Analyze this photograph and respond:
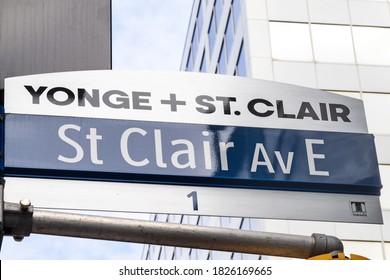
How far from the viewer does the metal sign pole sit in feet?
12.2

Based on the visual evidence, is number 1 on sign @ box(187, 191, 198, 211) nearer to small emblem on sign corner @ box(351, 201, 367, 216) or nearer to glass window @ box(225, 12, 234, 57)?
small emblem on sign corner @ box(351, 201, 367, 216)

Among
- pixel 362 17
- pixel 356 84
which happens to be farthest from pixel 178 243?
pixel 362 17

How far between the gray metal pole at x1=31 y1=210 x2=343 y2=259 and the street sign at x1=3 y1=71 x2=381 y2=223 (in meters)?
0.18

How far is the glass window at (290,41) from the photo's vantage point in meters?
24.6

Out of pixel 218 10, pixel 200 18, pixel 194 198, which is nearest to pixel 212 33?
pixel 218 10

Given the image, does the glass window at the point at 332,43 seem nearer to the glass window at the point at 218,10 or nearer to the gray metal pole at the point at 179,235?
the glass window at the point at 218,10

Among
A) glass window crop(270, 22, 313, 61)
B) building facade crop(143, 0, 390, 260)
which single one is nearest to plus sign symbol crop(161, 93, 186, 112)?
building facade crop(143, 0, 390, 260)

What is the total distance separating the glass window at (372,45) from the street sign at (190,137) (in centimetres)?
2090

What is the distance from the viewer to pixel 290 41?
24.9 meters

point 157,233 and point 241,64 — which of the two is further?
point 241,64

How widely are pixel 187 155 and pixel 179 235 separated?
46 centimetres

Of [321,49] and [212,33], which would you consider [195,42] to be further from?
[321,49]
